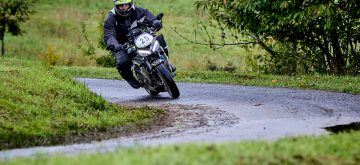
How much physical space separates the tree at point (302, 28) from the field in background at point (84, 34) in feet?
16.9

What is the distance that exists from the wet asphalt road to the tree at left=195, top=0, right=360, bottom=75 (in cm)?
327

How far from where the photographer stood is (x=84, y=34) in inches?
1736

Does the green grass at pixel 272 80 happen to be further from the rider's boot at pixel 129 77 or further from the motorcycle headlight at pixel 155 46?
the motorcycle headlight at pixel 155 46

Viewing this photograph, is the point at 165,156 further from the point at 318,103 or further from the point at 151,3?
the point at 151,3

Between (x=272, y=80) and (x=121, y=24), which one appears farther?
(x=272, y=80)

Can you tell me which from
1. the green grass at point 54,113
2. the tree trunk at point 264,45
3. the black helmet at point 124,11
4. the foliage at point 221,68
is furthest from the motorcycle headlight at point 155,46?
the foliage at point 221,68

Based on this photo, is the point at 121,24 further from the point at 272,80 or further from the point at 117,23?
the point at 272,80

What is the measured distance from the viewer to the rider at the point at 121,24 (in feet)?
52.4

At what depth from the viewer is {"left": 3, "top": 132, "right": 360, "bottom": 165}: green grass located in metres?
6.96

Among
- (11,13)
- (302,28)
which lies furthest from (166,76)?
(11,13)

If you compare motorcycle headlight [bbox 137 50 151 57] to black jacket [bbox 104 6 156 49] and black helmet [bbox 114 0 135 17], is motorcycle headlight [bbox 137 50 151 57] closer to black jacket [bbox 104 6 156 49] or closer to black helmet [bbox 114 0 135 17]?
black jacket [bbox 104 6 156 49]

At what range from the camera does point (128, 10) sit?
1602cm

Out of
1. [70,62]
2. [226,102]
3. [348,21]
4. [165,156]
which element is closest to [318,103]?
[226,102]

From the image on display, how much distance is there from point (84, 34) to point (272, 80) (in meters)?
25.2
